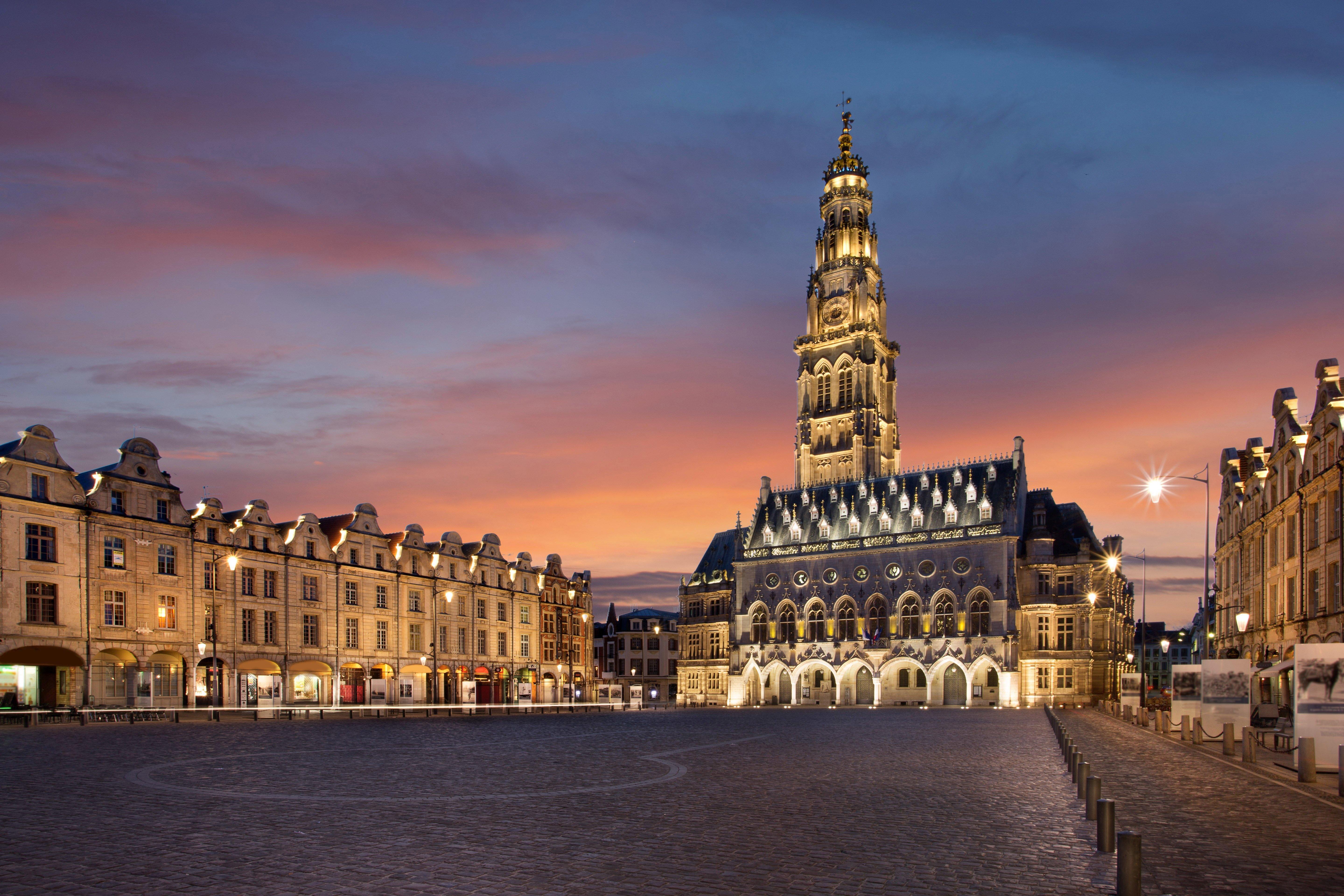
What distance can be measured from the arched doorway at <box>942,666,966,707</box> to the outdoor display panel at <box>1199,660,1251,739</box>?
55.4 m

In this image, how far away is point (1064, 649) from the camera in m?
84.4

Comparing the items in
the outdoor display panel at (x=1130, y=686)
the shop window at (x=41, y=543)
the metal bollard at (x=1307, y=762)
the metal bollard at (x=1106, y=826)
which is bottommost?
the outdoor display panel at (x=1130, y=686)

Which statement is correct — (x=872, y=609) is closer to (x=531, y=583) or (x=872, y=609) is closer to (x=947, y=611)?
(x=947, y=611)

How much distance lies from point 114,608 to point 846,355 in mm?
80420

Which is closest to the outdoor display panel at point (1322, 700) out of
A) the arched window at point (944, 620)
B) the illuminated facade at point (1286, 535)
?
the illuminated facade at point (1286, 535)

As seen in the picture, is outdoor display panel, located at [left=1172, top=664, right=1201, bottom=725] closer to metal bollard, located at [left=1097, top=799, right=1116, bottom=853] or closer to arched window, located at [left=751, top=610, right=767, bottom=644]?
metal bollard, located at [left=1097, top=799, right=1116, bottom=853]

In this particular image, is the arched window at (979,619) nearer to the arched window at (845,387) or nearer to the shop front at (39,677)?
the arched window at (845,387)

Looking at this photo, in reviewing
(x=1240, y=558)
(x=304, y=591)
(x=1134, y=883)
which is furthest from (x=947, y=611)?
(x=1134, y=883)

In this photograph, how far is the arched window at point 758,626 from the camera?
9994cm

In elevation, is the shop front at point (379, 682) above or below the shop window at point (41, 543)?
below

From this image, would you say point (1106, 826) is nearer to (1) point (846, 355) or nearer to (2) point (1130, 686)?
(2) point (1130, 686)

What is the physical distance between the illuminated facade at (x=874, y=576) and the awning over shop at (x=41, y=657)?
2425 inches

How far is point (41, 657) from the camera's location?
1865 inches

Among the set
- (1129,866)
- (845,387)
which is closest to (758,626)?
(845,387)
